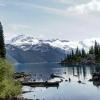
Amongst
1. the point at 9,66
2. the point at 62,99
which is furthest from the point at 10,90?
the point at 62,99

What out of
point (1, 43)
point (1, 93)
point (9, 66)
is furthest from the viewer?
point (1, 43)

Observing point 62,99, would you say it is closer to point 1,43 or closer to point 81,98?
point 81,98

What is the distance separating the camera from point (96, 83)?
191250 mm

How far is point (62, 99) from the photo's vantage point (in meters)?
124

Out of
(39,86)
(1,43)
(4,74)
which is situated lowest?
(39,86)

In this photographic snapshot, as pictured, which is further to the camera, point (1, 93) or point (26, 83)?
point (26, 83)

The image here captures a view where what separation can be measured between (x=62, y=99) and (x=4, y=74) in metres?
32.9

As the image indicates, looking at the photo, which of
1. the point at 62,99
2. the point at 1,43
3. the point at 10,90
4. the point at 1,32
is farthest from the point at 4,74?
the point at 1,32

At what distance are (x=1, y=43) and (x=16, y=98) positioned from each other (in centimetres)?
7657

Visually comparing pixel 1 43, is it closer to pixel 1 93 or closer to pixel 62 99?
pixel 62 99

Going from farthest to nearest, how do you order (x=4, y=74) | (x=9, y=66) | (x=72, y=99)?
(x=72, y=99)
(x=9, y=66)
(x=4, y=74)

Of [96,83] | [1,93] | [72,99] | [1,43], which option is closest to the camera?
[1,93]

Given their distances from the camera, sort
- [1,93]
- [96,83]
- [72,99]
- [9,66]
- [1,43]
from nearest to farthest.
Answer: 1. [1,93]
2. [9,66]
3. [72,99]
4. [1,43]
5. [96,83]

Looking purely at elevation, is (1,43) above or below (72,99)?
above
